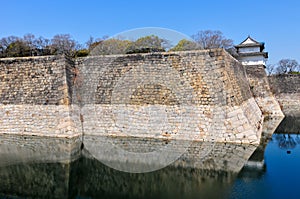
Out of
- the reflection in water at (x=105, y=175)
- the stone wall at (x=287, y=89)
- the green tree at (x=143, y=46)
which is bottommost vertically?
the reflection in water at (x=105, y=175)

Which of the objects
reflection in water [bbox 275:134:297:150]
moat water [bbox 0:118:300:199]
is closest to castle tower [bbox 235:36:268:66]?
reflection in water [bbox 275:134:297:150]

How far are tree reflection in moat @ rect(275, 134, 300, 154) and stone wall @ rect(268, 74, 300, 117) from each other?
11353 mm

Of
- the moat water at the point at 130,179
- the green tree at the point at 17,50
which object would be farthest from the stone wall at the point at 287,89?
the green tree at the point at 17,50

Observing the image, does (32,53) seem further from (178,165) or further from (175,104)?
(178,165)

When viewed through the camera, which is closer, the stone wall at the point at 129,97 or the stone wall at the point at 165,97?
the stone wall at the point at 165,97

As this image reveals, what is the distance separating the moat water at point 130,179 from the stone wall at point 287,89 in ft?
49.9

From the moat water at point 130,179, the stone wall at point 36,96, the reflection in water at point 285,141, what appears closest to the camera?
the moat water at point 130,179

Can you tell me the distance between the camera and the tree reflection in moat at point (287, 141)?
9.35 m

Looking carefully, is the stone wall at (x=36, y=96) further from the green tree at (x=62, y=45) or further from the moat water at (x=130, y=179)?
the green tree at (x=62, y=45)

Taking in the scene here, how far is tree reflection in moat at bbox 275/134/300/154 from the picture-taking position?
9.35m

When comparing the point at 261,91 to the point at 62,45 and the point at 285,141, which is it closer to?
the point at 285,141

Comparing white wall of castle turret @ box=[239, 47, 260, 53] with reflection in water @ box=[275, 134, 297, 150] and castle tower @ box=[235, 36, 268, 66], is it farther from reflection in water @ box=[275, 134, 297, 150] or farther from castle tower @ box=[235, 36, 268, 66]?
reflection in water @ box=[275, 134, 297, 150]

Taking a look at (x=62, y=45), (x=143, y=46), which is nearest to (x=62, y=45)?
(x=62, y=45)

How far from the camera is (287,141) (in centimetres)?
1042
